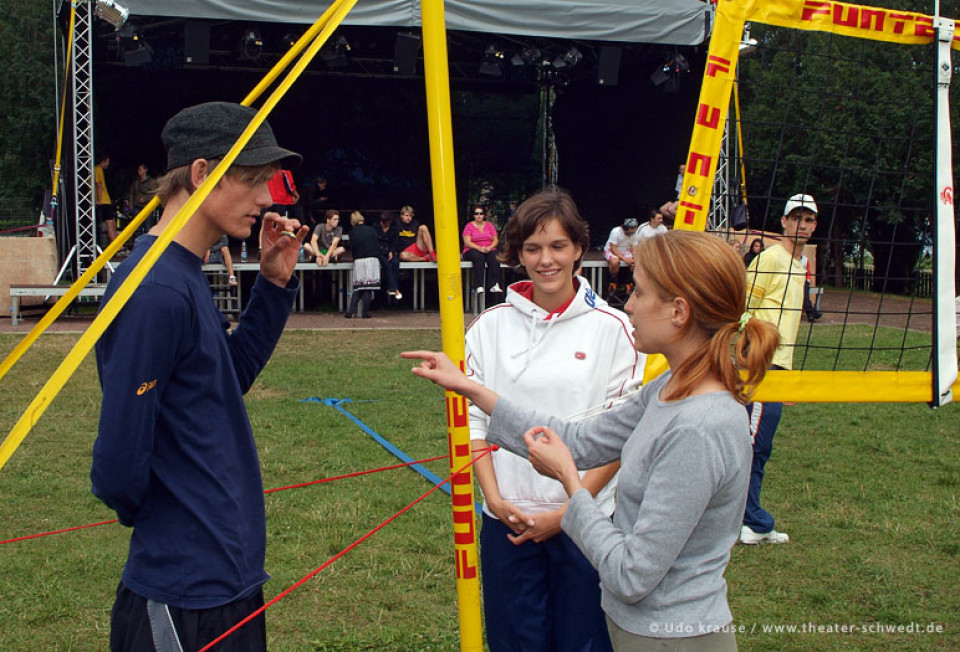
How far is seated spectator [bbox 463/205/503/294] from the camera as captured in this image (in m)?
15.6

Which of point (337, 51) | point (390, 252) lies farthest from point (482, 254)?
point (337, 51)

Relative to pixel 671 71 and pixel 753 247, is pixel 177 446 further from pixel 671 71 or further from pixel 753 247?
pixel 671 71

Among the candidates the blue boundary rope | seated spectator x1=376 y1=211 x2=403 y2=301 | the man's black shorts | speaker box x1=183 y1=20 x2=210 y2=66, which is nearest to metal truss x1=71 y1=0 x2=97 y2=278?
speaker box x1=183 y1=20 x2=210 y2=66

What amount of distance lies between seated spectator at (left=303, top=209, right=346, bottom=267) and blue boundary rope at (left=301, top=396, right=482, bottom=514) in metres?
7.50

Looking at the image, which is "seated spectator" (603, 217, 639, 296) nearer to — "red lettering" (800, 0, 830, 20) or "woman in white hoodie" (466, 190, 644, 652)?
"red lettering" (800, 0, 830, 20)

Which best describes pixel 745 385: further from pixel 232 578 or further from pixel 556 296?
pixel 232 578

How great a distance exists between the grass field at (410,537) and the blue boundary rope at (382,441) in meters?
0.08

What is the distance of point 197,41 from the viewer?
47.9 ft

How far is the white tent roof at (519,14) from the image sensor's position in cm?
1298

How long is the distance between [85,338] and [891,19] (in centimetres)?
290

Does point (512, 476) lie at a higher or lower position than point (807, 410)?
higher

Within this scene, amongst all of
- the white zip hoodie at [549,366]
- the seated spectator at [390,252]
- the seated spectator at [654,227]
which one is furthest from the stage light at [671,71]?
the white zip hoodie at [549,366]

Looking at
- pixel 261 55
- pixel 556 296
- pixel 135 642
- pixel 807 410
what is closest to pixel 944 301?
pixel 556 296

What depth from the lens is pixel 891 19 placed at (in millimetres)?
3184
